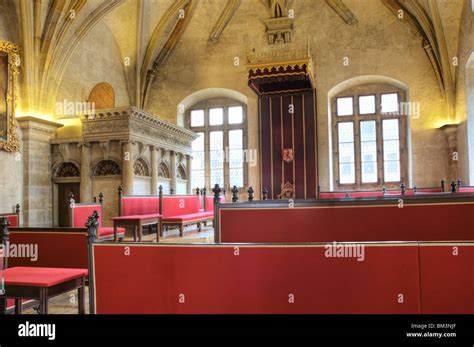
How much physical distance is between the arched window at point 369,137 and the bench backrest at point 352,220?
9335 millimetres

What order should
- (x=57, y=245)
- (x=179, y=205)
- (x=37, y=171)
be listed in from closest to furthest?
(x=57, y=245) → (x=179, y=205) → (x=37, y=171)

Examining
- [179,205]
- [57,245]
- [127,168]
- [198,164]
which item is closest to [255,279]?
[57,245]

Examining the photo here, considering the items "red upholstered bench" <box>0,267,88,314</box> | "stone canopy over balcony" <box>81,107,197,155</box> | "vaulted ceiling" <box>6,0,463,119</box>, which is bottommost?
"red upholstered bench" <box>0,267,88,314</box>

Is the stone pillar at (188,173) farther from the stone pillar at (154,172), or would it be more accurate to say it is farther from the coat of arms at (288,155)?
the coat of arms at (288,155)

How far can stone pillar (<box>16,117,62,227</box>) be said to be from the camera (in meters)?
10.7

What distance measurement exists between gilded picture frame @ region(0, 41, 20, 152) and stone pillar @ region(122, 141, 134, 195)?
2658 millimetres

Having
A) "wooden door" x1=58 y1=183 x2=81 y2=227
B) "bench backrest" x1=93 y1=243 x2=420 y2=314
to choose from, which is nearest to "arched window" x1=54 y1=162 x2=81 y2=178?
"wooden door" x1=58 y1=183 x2=81 y2=227

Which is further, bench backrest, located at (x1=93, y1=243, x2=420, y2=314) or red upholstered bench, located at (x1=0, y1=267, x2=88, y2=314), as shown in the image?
red upholstered bench, located at (x1=0, y1=267, x2=88, y2=314)

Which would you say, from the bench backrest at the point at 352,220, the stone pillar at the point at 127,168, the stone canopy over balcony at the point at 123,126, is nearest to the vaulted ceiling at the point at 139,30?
the stone canopy over balcony at the point at 123,126

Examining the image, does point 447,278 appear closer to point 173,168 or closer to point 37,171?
point 37,171

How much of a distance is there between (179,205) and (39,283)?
7324mm

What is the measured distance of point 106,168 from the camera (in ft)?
36.9

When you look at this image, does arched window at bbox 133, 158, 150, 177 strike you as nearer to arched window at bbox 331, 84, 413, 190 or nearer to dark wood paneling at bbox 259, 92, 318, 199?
dark wood paneling at bbox 259, 92, 318, 199
